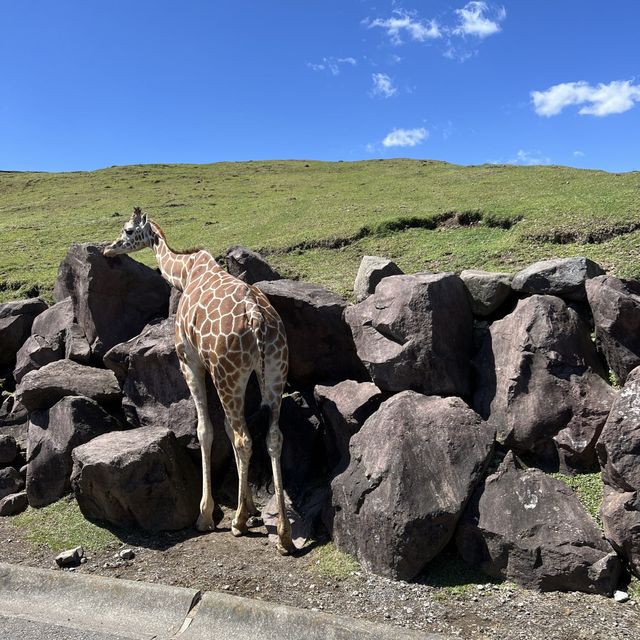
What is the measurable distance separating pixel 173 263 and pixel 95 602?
17.2 feet

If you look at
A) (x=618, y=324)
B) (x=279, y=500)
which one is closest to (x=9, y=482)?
(x=279, y=500)

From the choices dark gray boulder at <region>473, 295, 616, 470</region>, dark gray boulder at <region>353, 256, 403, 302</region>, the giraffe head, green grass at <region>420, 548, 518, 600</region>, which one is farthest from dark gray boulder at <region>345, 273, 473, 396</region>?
the giraffe head

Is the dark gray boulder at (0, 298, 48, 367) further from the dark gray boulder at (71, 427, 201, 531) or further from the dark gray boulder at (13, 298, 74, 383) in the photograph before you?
the dark gray boulder at (71, 427, 201, 531)

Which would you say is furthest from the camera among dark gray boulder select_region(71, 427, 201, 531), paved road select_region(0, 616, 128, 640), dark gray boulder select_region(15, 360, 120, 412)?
dark gray boulder select_region(15, 360, 120, 412)

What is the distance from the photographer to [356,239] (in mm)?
15508

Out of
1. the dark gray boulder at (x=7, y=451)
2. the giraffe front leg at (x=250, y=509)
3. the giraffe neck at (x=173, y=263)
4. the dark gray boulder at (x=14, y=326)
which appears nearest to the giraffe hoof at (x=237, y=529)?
the giraffe front leg at (x=250, y=509)

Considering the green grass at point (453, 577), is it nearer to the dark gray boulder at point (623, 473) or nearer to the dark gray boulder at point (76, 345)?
the dark gray boulder at point (623, 473)

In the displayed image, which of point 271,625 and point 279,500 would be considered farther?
point 279,500

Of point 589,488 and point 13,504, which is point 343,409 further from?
point 13,504

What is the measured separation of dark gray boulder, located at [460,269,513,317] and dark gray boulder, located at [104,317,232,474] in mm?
3904

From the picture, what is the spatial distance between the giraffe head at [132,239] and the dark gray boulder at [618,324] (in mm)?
7288

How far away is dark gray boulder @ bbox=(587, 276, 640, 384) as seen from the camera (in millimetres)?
6938

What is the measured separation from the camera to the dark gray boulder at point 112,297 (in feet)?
→ 33.9

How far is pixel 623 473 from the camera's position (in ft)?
19.3
